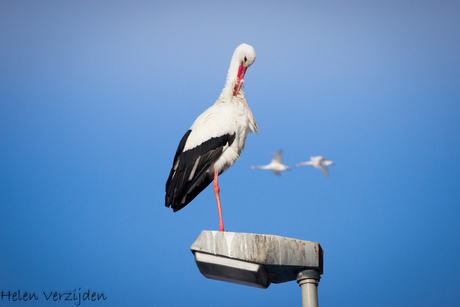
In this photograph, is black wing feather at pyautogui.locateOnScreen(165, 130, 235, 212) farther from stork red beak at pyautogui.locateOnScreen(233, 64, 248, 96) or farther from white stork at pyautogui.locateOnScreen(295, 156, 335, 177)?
white stork at pyautogui.locateOnScreen(295, 156, 335, 177)

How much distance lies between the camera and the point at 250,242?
14.6 ft

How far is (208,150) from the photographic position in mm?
6652

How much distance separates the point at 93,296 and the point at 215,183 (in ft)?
8.62

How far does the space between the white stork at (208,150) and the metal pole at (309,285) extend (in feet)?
7.09

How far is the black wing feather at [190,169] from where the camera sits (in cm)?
651

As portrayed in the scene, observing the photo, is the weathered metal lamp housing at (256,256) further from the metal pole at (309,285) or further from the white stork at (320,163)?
the white stork at (320,163)

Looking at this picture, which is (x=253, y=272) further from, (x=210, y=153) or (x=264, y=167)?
(x=210, y=153)

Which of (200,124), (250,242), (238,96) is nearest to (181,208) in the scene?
(200,124)

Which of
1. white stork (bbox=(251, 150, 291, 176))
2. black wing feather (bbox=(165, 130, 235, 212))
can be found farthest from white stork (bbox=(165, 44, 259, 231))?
white stork (bbox=(251, 150, 291, 176))

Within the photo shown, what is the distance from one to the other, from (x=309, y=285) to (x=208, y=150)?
280 cm

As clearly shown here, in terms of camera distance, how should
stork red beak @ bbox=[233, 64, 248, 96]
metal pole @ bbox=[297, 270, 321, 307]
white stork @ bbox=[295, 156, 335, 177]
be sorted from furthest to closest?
stork red beak @ bbox=[233, 64, 248, 96] → white stork @ bbox=[295, 156, 335, 177] → metal pole @ bbox=[297, 270, 321, 307]

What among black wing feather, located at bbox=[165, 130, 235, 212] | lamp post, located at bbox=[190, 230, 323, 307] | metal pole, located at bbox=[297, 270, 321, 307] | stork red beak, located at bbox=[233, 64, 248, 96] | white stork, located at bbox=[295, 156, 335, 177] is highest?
stork red beak, located at bbox=[233, 64, 248, 96]

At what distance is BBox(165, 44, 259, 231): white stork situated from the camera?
655cm

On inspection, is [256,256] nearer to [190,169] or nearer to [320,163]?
[320,163]
